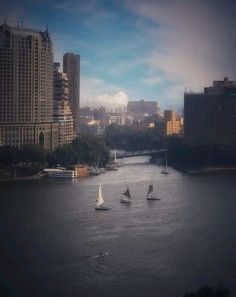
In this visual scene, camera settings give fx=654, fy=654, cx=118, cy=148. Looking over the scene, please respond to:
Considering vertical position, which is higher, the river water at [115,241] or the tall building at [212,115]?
the tall building at [212,115]

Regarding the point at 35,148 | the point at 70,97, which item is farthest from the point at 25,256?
the point at 70,97

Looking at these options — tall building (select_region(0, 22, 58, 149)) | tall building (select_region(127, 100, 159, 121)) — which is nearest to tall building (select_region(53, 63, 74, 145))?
tall building (select_region(0, 22, 58, 149))

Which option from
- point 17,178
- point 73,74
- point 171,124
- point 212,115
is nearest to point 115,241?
point 17,178

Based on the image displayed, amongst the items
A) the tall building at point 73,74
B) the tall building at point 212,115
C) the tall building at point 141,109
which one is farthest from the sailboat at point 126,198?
the tall building at point 141,109

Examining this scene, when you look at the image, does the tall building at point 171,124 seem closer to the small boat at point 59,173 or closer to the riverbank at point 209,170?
the riverbank at point 209,170

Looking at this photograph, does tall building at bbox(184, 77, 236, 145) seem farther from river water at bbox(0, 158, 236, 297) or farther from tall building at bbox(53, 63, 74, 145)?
river water at bbox(0, 158, 236, 297)

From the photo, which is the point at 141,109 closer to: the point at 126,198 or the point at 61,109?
the point at 61,109
